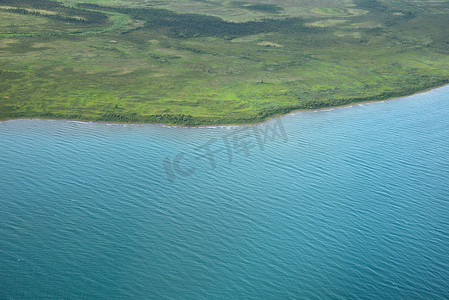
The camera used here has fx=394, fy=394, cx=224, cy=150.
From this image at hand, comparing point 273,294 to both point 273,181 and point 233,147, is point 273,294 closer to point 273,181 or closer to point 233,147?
point 273,181

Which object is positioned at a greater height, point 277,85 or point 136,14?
point 136,14

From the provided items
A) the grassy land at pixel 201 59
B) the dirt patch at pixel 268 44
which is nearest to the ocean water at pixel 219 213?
the grassy land at pixel 201 59

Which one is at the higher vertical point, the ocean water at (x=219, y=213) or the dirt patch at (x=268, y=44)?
the dirt patch at (x=268, y=44)

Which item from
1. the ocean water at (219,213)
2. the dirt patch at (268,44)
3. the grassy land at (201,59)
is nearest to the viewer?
the ocean water at (219,213)

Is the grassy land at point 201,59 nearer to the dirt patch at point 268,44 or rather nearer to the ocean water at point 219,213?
the dirt patch at point 268,44

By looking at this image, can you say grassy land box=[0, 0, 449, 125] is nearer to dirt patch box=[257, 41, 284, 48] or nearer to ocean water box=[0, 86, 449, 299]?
dirt patch box=[257, 41, 284, 48]

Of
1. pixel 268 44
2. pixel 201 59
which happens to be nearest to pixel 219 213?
pixel 201 59

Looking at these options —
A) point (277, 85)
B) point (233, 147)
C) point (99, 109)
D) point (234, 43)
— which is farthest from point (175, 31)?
point (233, 147)
